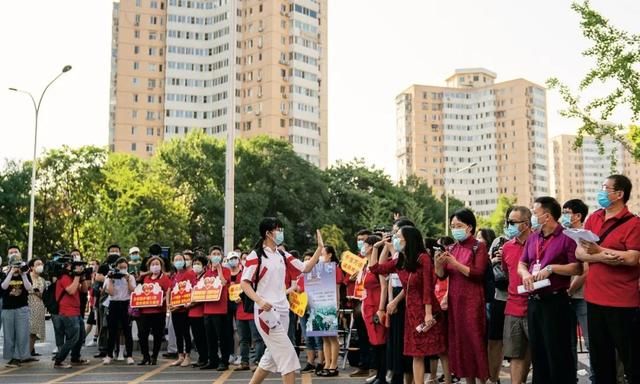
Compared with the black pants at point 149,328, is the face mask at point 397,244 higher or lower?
higher

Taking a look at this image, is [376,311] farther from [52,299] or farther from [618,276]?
[52,299]

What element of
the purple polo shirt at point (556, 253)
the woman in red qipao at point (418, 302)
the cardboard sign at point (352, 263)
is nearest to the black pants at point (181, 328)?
the cardboard sign at point (352, 263)

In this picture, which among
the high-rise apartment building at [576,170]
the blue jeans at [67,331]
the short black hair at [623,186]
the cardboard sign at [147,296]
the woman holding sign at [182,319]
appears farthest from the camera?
the high-rise apartment building at [576,170]

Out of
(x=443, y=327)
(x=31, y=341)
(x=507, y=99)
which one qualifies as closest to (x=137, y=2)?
(x=507, y=99)

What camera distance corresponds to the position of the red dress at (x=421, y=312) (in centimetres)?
853

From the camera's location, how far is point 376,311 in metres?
10.6

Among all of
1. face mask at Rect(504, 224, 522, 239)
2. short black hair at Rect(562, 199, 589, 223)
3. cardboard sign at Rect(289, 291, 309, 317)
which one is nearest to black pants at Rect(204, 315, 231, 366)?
cardboard sign at Rect(289, 291, 309, 317)

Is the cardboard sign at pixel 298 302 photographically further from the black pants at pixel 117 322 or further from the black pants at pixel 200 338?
the black pants at pixel 117 322

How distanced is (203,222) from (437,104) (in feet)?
311

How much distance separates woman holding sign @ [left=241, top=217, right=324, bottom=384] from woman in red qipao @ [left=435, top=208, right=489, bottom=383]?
158 centimetres

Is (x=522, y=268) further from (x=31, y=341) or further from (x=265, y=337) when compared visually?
(x=31, y=341)

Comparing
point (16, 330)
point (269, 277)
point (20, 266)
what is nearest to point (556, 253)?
point (269, 277)

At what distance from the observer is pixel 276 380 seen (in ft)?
37.0

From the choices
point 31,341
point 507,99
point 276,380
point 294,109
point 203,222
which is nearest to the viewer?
point 276,380
